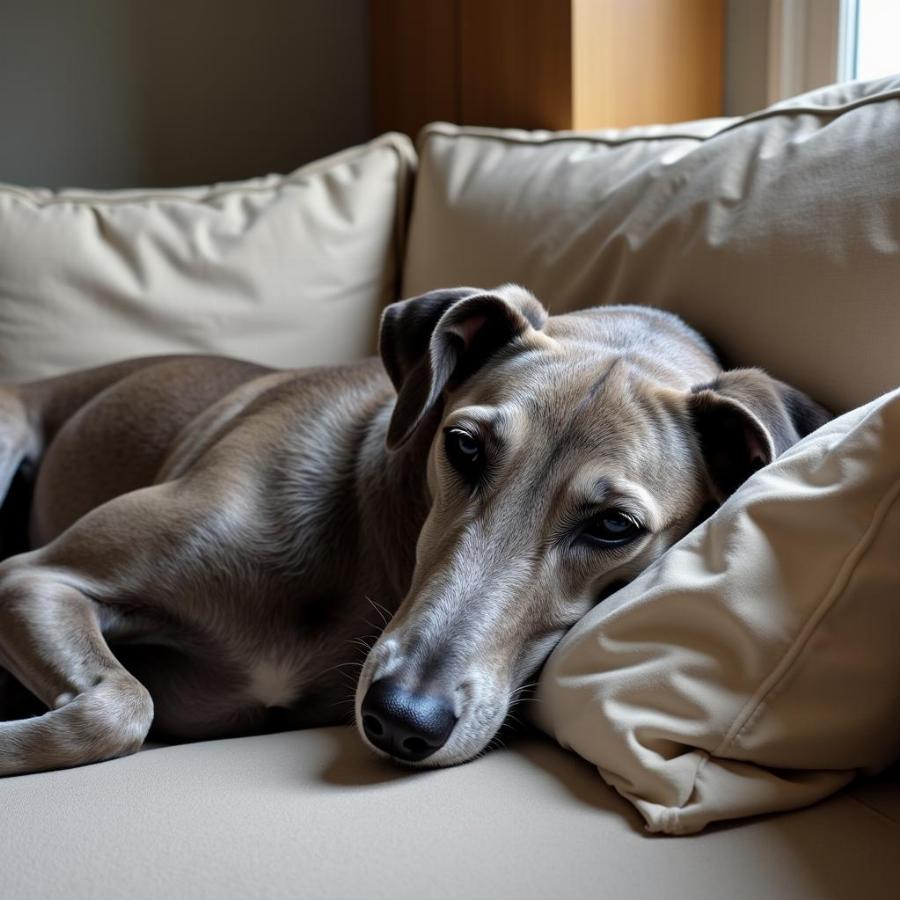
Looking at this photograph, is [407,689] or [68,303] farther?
[68,303]

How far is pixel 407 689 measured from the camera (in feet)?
4.64

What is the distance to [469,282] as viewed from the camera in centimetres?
259

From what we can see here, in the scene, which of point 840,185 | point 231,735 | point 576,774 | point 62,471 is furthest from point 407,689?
point 62,471

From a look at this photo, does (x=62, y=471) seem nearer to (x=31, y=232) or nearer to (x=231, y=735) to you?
(x=31, y=232)

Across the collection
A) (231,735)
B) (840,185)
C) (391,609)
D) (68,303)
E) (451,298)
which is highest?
(840,185)

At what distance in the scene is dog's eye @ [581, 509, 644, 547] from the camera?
1.57 metres

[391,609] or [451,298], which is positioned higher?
[451,298]

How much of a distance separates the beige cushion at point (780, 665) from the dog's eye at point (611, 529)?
0.24m

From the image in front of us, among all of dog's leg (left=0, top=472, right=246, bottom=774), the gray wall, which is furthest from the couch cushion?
the gray wall

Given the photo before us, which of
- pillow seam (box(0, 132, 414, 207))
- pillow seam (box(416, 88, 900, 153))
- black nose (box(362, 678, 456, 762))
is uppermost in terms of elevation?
pillow seam (box(416, 88, 900, 153))

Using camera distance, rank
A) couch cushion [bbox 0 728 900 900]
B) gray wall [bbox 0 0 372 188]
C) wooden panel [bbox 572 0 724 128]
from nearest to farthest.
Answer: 1. couch cushion [bbox 0 728 900 900]
2. wooden panel [bbox 572 0 724 128]
3. gray wall [bbox 0 0 372 188]

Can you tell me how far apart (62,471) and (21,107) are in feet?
6.89

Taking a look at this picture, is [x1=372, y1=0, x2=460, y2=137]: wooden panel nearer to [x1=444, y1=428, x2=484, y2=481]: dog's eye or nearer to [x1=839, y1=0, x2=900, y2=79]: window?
[x1=839, y1=0, x2=900, y2=79]: window

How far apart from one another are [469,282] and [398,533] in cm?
87
